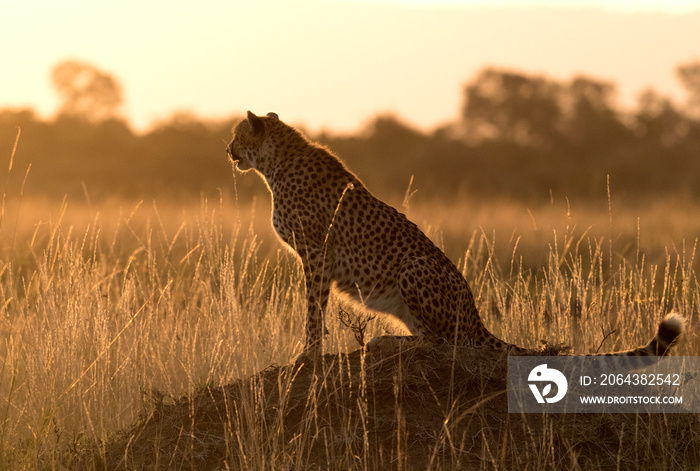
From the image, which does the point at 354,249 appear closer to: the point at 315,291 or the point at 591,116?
the point at 315,291

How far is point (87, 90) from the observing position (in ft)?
128

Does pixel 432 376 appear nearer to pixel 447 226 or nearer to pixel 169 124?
pixel 447 226

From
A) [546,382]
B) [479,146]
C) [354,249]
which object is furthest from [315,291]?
[479,146]

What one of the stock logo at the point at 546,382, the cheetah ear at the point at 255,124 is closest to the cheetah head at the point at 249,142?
the cheetah ear at the point at 255,124

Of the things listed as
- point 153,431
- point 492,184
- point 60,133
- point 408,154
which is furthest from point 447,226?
point 60,133

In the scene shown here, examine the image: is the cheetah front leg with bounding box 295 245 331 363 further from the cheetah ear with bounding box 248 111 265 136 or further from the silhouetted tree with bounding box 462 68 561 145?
the silhouetted tree with bounding box 462 68 561 145

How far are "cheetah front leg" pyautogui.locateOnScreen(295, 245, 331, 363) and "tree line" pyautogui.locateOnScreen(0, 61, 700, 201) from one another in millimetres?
21896

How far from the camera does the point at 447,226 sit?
13.7 m

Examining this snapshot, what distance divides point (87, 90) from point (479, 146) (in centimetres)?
1669

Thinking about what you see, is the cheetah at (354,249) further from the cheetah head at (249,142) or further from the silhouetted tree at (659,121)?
the silhouetted tree at (659,121)

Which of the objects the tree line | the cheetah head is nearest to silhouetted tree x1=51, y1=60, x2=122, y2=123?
the tree line

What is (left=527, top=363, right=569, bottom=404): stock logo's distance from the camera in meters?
4.41

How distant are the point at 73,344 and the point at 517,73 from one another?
29.6m

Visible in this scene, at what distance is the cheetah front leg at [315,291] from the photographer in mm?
5348
